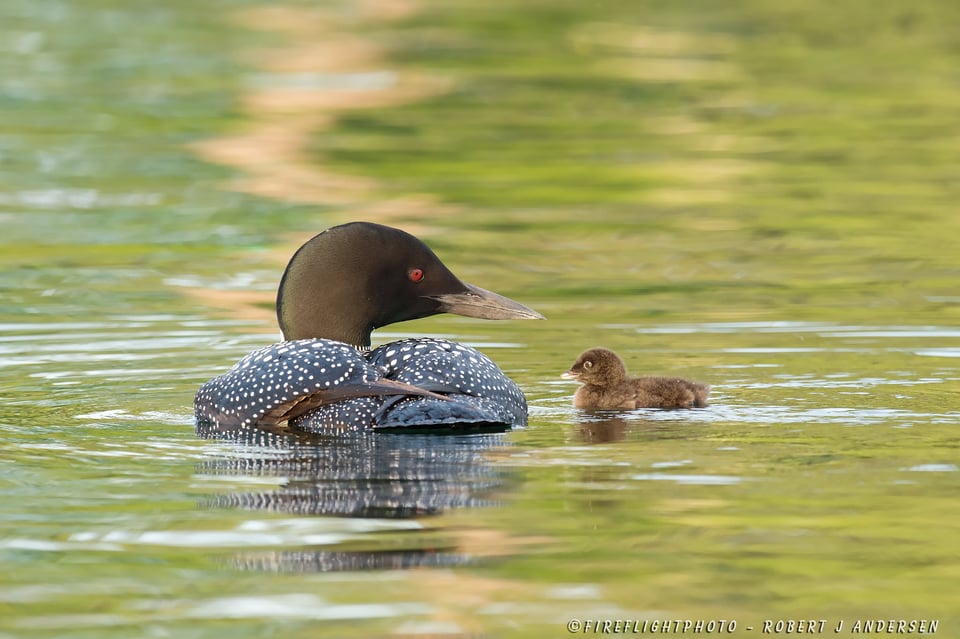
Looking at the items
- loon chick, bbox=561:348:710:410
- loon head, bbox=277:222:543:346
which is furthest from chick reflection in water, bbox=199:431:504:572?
loon chick, bbox=561:348:710:410

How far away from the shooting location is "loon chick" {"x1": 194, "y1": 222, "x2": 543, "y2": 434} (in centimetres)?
631

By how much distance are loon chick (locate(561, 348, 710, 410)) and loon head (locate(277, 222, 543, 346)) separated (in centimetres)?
28

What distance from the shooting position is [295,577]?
15.1 feet

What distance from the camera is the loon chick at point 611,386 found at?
6969mm

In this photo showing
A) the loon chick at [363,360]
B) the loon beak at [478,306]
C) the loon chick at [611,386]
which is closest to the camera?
the loon chick at [363,360]

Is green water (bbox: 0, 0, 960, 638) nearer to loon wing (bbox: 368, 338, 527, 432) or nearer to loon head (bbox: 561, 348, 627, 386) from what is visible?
loon wing (bbox: 368, 338, 527, 432)

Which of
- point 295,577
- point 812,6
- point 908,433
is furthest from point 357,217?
point 812,6

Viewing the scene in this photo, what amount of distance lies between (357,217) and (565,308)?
3151 mm

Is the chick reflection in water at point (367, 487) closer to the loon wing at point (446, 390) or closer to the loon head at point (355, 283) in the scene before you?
the loon wing at point (446, 390)

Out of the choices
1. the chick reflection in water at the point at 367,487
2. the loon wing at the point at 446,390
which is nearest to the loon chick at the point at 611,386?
the loon wing at the point at 446,390

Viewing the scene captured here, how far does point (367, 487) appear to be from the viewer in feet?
18.1

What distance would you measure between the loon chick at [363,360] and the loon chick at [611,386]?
1.11 ft

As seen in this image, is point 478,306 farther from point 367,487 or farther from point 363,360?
point 367,487

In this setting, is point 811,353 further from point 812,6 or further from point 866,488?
point 812,6
